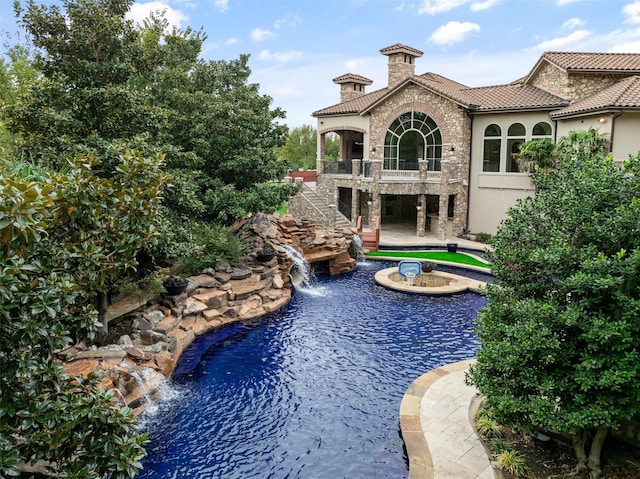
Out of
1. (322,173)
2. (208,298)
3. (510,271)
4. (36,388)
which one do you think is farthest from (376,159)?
(36,388)

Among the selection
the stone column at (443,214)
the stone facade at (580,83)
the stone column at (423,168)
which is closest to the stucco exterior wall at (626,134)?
the stone facade at (580,83)

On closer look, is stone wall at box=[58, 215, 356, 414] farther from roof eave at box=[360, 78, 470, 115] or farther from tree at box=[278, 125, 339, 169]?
tree at box=[278, 125, 339, 169]

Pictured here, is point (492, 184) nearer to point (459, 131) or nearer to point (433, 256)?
point (459, 131)

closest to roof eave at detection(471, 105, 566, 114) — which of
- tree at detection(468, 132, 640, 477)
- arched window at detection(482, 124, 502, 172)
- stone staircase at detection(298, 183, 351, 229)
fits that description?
arched window at detection(482, 124, 502, 172)

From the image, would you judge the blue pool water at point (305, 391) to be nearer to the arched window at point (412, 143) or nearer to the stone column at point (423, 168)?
the stone column at point (423, 168)

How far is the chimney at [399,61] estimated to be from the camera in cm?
3064

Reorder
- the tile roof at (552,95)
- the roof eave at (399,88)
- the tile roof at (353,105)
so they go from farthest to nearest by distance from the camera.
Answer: the tile roof at (353,105)
the roof eave at (399,88)
the tile roof at (552,95)

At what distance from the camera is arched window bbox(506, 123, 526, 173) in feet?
81.8

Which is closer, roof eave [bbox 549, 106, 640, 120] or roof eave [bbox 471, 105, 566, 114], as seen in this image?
roof eave [bbox 549, 106, 640, 120]

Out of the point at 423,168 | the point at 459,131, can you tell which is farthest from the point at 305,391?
the point at 459,131

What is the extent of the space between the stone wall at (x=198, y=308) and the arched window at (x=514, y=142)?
34.5 feet

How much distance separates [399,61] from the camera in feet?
101

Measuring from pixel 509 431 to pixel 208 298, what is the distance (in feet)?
30.3

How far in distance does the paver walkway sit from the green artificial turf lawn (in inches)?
462
